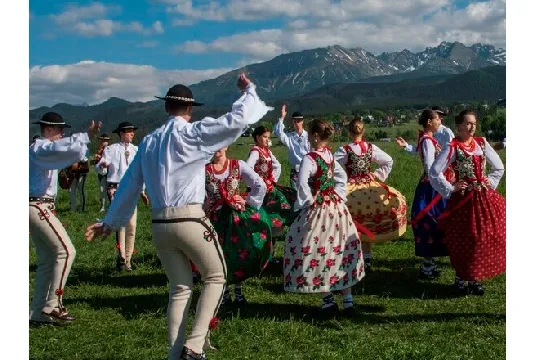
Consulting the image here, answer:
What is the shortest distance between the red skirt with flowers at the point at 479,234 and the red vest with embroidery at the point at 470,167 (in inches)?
3.4

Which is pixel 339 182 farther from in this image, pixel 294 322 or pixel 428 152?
pixel 428 152

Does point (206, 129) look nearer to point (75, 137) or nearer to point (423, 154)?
point (75, 137)

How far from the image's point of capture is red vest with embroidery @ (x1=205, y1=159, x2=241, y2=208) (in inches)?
264

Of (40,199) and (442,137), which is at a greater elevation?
(442,137)

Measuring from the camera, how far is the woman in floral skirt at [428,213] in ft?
25.0

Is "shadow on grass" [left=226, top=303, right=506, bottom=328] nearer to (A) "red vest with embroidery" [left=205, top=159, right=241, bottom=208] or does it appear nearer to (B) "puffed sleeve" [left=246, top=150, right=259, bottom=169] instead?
(A) "red vest with embroidery" [left=205, top=159, right=241, bottom=208]

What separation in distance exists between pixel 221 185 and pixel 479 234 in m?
2.75

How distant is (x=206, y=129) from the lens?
446 centimetres

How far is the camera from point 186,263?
4.65 meters

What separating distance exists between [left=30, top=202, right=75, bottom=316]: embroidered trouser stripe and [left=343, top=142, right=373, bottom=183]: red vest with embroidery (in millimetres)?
3698

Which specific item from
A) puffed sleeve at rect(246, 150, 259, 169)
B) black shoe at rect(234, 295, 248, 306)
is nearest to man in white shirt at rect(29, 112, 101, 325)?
black shoe at rect(234, 295, 248, 306)

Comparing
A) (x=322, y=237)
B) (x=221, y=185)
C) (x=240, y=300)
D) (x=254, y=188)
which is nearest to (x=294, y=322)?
(x=322, y=237)

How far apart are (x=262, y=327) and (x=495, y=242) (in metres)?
2.65

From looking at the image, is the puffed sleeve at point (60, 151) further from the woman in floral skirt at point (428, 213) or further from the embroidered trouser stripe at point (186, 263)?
the woman in floral skirt at point (428, 213)
